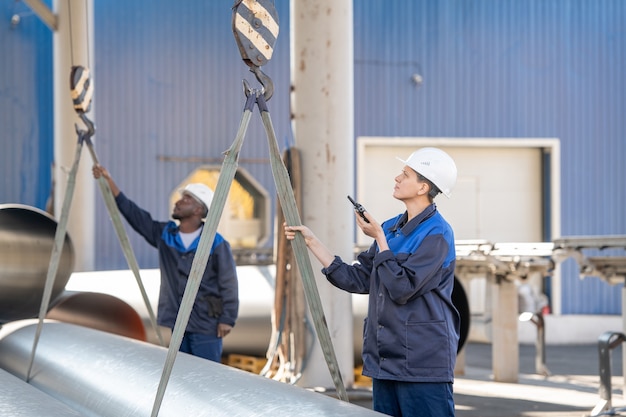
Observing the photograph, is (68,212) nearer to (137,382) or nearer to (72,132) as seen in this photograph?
(137,382)

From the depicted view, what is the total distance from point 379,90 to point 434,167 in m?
11.9

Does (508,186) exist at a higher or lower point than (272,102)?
lower

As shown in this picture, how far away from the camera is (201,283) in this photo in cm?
560

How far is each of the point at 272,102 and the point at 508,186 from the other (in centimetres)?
413

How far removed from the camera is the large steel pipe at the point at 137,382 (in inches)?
132

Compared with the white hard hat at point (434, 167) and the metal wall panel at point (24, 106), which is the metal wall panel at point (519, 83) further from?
the white hard hat at point (434, 167)

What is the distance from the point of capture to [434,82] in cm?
1564

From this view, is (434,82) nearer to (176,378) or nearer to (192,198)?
(192,198)

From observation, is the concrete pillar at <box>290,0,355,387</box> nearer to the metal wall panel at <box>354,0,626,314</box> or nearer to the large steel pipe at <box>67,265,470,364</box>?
Answer: the large steel pipe at <box>67,265,470,364</box>

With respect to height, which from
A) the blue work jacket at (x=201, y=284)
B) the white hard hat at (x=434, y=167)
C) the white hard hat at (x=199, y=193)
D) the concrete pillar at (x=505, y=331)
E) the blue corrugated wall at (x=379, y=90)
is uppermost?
the blue corrugated wall at (x=379, y=90)

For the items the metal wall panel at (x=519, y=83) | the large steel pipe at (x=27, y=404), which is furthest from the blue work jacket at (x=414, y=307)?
the metal wall panel at (x=519, y=83)

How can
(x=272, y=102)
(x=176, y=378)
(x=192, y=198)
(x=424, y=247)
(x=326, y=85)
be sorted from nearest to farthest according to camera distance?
(x=424, y=247)
(x=176, y=378)
(x=192, y=198)
(x=326, y=85)
(x=272, y=102)

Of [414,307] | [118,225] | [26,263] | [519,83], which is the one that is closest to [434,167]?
[414,307]

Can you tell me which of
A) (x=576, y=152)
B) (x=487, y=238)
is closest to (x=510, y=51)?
(x=576, y=152)
